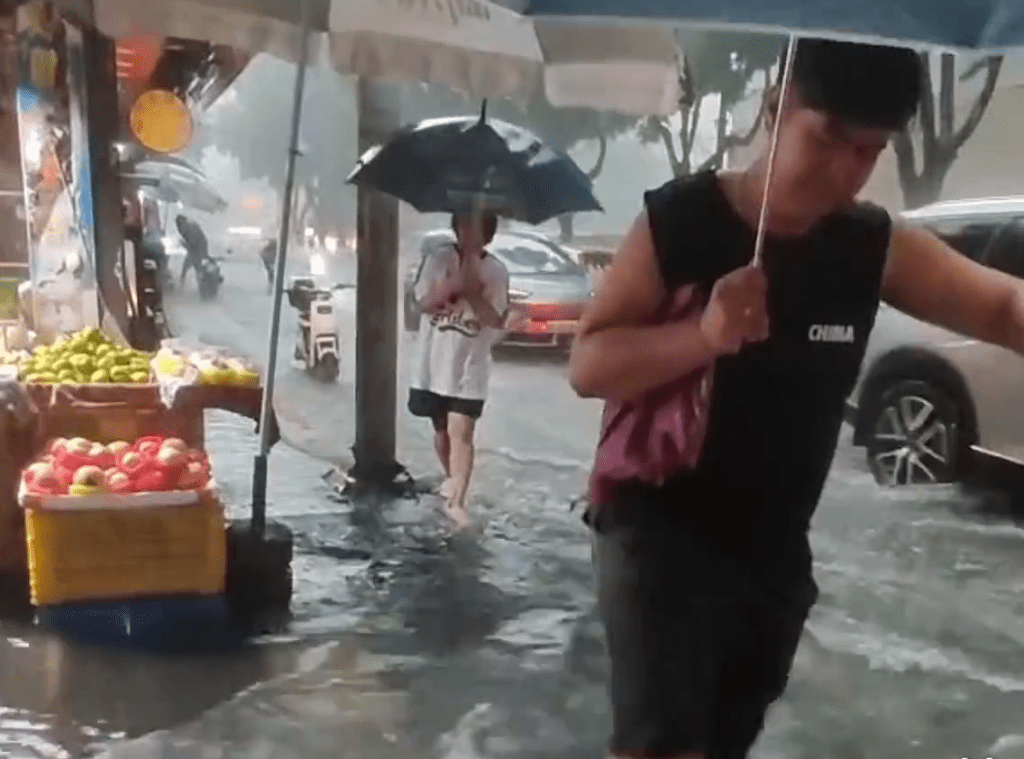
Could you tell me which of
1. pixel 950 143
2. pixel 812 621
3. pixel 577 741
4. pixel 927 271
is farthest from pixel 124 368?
pixel 927 271

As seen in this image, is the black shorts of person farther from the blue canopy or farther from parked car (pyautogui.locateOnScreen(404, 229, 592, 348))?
parked car (pyautogui.locateOnScreen(404, 229, 592, 348))

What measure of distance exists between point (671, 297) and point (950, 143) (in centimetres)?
273

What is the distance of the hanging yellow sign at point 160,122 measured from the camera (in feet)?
17.7

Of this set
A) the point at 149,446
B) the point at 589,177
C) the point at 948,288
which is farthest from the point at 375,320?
the point at 948,288

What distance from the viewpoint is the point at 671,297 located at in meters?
1.76

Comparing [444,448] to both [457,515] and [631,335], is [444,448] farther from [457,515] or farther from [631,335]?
[631,335]

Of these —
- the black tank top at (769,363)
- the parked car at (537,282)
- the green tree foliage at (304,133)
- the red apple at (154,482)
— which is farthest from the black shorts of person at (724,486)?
the green tree foliage at (304,133)

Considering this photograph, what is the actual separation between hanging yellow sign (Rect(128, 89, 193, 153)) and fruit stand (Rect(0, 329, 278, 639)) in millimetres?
1429

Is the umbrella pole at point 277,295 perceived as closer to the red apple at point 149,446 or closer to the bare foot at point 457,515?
the red apple at point 149,446

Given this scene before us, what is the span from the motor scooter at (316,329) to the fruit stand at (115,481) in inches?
53.7

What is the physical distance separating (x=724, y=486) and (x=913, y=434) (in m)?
3.77

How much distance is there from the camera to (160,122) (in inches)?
214

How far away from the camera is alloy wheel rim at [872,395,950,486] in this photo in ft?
17.1

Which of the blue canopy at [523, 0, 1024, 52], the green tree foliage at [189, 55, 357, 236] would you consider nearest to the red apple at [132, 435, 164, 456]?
the green tree foliage at [189, 55, 357, 236]
